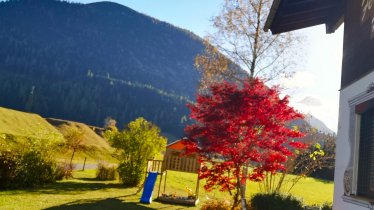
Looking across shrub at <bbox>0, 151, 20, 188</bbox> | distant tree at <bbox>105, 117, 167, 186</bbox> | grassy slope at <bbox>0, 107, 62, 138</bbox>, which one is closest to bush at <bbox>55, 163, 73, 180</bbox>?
distant tree at <bbox>105, 117, 167, 186</bbox>

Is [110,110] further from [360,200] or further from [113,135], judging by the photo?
[360,200]

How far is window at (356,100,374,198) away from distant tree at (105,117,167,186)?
15.7m

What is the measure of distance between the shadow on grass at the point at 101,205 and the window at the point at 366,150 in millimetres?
8706

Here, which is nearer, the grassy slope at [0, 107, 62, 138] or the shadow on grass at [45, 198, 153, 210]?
the shadow on grass at [45, 198, 153, 210]

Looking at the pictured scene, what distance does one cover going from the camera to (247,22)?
17.7 metres

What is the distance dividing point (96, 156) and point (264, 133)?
183 ft

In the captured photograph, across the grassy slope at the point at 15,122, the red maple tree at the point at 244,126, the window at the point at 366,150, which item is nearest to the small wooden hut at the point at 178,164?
the red maple tree at the point at 244,126

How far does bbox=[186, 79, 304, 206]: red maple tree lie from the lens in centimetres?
1055

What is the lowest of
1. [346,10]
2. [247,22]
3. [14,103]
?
[346,10]

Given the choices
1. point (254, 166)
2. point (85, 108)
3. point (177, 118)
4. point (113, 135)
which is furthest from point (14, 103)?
point (254, 166)

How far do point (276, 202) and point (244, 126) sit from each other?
8.71ft

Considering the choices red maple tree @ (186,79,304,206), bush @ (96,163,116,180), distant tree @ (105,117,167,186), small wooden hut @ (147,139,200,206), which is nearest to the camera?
red maple tree @ (186,79,304,206)

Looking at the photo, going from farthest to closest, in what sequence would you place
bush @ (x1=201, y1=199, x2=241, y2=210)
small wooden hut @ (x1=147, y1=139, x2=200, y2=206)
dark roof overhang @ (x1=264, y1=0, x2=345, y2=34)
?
small wooden hut @ (x1=147, y1=139, x2=200, y2=206), bush @ (x1=201, y1=199, x2=241, y2=210), dark roof overhang @ (x1=264, y1=0, x2=345, y2=34)

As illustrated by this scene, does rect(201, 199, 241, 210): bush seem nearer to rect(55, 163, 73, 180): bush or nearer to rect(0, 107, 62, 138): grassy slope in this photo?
rect(55, 163, 73, 180): bush
